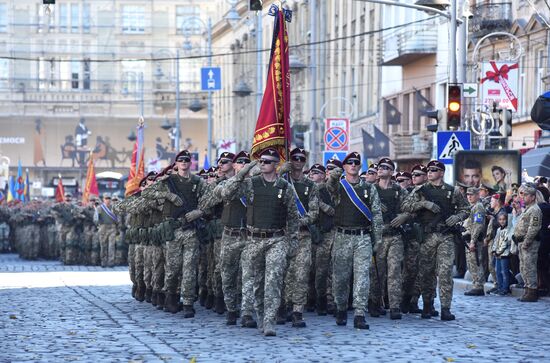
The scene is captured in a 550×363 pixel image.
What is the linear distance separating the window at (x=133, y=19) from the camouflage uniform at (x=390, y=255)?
277ft

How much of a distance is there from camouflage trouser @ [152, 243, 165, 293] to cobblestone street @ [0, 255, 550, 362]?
33 centimetres

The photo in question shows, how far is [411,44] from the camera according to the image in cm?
4653

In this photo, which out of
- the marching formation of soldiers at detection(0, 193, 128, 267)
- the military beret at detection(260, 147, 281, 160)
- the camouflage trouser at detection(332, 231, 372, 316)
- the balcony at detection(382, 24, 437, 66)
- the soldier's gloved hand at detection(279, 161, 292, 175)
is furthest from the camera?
the balcony at detection(382, 24, 437, 66)

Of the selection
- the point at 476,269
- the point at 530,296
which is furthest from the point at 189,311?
the point at 476,269

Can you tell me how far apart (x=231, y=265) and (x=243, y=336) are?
66.6 inches

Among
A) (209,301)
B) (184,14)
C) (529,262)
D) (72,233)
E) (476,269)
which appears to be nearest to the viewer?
(209,301)

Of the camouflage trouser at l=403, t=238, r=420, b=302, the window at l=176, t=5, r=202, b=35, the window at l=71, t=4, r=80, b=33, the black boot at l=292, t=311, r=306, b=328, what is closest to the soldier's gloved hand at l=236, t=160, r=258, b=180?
the black boot at l=292, t=311, r=306, b=328

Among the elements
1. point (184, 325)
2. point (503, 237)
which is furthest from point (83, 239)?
point (184, 325)

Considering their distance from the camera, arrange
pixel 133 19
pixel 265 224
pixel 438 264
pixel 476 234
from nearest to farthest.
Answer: pixel 265 224 → pixel 438 264 → pixel 476 234 → pixel 133 19

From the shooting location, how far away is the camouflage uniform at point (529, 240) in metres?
21.1

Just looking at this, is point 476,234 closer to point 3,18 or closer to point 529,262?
point 529,262

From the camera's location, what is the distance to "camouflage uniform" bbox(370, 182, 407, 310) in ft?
57.0

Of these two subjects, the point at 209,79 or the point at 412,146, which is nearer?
the point at 412,146

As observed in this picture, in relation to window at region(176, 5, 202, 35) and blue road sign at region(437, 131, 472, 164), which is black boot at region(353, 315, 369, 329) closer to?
blue road sign at region(437, 131, 472, 164)
